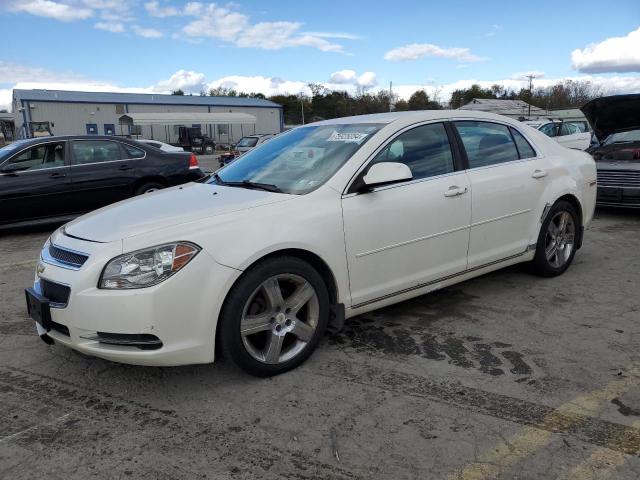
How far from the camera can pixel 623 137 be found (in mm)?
8625

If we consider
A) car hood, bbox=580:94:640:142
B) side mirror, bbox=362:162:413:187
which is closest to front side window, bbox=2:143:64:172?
side mirror, bbox=362:162:413:187

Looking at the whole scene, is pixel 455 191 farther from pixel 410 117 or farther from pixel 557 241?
pixel 557 241

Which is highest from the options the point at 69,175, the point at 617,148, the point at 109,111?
the point at 109,111

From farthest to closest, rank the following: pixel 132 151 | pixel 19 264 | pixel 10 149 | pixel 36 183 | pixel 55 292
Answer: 1. pixel 132 151
2. pixel 10 149
3. pixel 36 183
4. pixel 19 264
5. pixel 55 292

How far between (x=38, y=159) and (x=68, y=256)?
5.61 metres

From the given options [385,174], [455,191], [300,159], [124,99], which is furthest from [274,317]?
[124,99]

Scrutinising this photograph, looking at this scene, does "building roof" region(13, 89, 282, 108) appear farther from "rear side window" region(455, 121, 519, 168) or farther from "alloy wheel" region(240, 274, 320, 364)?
"alloy wheel" region(240, 274, 320, 364)

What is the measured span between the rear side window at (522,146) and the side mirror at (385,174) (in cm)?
173

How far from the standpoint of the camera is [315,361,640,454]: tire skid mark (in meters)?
2.54

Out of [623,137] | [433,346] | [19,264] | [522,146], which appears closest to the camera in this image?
[433,346]

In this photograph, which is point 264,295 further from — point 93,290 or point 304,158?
point 304,158

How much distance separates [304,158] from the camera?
3.85 metres

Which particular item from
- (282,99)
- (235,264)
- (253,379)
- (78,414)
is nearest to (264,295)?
(235,264)

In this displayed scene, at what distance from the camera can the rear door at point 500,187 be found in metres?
4.16
